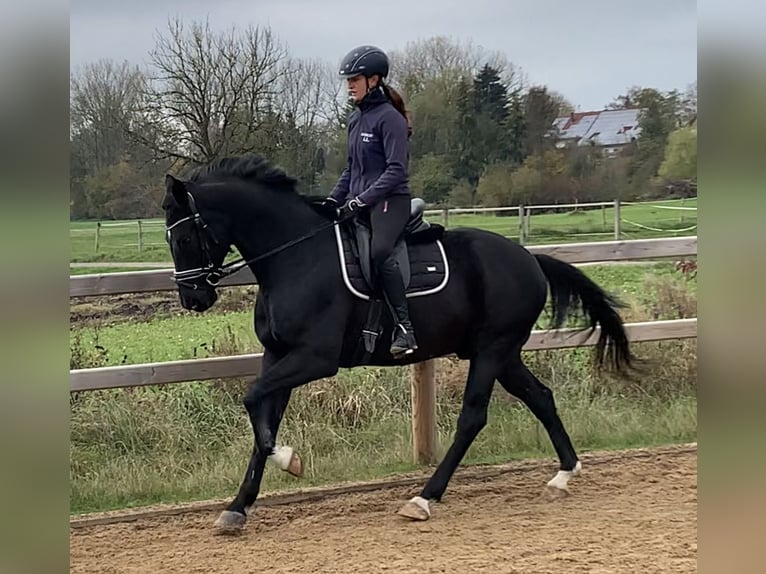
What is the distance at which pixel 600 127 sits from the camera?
962cm

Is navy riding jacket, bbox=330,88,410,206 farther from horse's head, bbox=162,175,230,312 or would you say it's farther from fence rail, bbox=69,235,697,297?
fence rail, bbox=69,235,697,297

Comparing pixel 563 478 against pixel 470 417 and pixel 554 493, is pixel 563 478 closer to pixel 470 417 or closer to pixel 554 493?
pixel 554 493

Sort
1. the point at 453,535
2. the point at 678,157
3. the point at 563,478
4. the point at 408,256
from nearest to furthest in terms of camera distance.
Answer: the point at 453,535 → the point at 408,256 → the point at 563,478 → the point at 678,157

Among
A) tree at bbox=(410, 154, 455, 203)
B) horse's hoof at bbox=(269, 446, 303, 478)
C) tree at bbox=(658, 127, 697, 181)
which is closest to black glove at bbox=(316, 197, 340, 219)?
horse's hoof at bbox=(269, 446, 303, 478)

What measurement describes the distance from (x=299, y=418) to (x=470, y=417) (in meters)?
1.55

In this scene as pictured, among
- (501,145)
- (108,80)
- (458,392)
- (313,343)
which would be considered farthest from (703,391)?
(501,145)

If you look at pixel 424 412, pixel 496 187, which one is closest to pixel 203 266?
pixel 424 412

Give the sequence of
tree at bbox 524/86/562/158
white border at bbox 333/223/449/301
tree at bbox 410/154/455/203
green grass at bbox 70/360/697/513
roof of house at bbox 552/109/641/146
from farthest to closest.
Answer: roof of house at bbox 552/109/641/146 → tree at bbox 524/86/562/158 → tree at bbox 410/154/455/203 → green grass at bbox 70/360/697/513 → white border at bbox 333/223/449/301

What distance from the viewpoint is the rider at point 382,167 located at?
448cm

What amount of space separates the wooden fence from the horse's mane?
0.85 m

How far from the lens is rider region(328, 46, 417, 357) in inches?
176

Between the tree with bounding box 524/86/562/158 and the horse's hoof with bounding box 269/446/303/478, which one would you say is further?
the tree with bounding box 524/86/562/158
